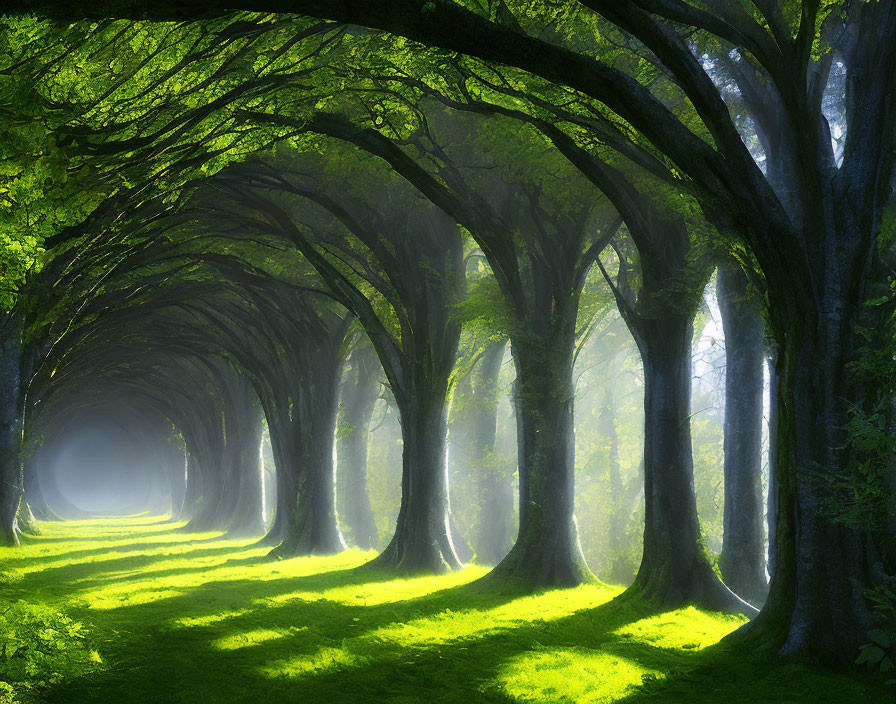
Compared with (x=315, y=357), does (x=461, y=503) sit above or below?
below

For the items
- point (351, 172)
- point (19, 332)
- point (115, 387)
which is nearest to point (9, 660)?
point (351, 172)

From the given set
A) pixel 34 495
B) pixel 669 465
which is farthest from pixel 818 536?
pixel 34 495

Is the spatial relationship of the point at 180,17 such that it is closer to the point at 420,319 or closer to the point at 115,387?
the point at 420,319

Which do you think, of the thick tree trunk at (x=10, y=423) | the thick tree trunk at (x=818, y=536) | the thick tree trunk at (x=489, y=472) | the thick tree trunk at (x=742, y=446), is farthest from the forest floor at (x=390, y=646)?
the thick tree trunk at (x=489, y=472)

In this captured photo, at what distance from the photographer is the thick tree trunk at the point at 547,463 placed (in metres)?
15.0

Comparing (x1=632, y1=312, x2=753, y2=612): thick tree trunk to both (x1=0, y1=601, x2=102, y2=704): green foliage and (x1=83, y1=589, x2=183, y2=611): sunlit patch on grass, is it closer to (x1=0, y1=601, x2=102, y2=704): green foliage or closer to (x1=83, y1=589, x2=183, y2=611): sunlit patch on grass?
(x1=83, y1=589, x2=183, y2=611): sunlit patch on grass

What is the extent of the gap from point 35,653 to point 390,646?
14.8 ft

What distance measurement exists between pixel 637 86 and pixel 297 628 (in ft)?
26.0

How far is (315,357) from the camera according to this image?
2408 centimetres

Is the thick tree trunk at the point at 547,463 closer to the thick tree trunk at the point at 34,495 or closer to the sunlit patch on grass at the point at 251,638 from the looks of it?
the sunlit patch on grass at the point at 251,638

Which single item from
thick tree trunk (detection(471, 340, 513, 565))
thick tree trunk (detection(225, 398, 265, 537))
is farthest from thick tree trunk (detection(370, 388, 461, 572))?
thick tree trunk (detection(225, 398, 265, 537))

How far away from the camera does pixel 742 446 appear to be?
1566cm

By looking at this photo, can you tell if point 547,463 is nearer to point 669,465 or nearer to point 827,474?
point 669,465

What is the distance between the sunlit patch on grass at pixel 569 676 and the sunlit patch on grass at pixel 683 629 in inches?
42.3
